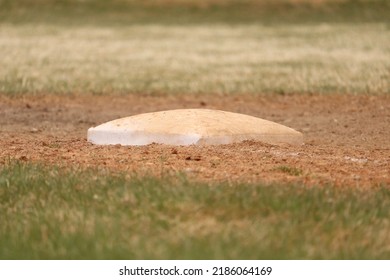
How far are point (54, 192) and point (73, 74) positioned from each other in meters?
16.9

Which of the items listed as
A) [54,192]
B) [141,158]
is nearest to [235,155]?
[141,158]

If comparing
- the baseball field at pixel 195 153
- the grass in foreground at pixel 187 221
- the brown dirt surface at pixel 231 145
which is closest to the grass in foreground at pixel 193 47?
the baseball field at pixel 195 153

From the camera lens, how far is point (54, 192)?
28.4ft

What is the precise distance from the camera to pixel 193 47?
114 feet

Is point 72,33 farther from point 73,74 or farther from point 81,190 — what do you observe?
point 81,190

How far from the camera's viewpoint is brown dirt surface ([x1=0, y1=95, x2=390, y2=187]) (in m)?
10.0

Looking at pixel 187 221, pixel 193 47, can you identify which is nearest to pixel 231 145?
pixel 187 221

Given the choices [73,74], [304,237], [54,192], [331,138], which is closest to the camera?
[304,237]

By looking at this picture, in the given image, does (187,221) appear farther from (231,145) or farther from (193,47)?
(193,47)

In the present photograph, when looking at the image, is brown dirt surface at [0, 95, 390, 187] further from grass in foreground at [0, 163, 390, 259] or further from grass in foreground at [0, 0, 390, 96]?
grass in foreground at [0, 0, 390, 96]

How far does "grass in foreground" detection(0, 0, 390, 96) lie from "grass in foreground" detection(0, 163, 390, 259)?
13074 millimetres

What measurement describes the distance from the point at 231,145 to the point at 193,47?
73.9ft

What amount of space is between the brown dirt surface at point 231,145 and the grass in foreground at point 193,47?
1.54 metres

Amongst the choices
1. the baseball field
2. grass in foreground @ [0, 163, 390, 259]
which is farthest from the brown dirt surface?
grass in foreground @ [0, 163, 390, 259]
